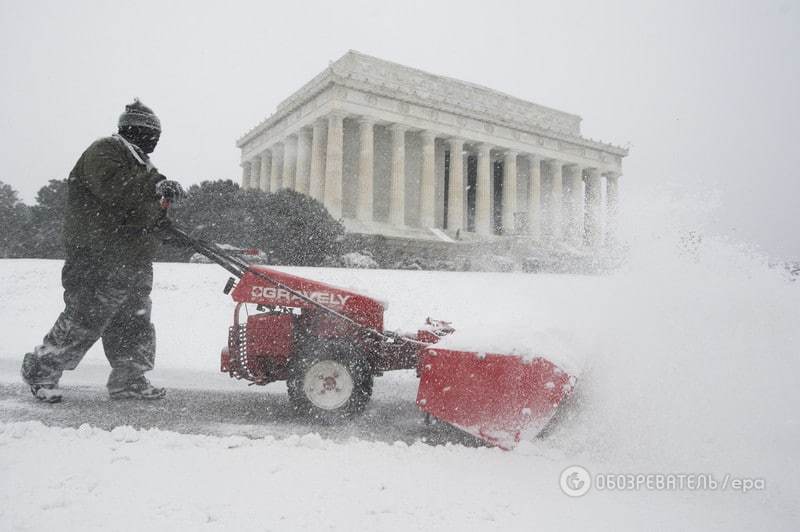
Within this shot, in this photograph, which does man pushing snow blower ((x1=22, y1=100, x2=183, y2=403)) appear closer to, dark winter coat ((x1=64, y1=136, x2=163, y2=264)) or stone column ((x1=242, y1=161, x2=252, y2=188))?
dark winter coat ((x1=64, y1=136, x2=163, y2=264))

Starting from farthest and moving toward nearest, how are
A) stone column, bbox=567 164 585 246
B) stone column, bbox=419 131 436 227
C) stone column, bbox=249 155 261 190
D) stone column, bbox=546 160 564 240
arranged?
stone column, bbox=567 164 585 246 → stone column, bbox=249 155 261 190 → stone column, bbox=546 160 564 240 → stone column, bbox=419 131 436 227

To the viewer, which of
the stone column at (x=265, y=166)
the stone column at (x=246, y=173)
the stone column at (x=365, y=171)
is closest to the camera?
the stone column at (x=365, y=171)

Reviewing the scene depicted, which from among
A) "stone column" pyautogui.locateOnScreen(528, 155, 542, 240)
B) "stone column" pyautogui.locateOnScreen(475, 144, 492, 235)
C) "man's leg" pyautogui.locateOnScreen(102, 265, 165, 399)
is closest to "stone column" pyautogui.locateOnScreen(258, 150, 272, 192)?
"stone column" pyautogui.locateOnScreen(475, 144, 492, 235)

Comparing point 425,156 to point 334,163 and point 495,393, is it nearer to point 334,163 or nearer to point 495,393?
point 334,163

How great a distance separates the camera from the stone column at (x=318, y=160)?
3344 centimetres

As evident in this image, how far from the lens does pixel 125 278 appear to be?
4.29 m

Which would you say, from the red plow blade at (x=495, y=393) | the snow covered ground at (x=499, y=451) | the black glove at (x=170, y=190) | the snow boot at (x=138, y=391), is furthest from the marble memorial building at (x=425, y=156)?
the red plow blade at (x=495, y=393)

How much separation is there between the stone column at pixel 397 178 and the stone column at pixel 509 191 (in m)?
10.1

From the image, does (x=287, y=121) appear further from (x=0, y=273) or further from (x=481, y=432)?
(x=481, y=432)

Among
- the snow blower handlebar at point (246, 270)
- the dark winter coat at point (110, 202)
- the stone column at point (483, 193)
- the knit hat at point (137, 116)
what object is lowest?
the snow blower handlebar at point (246, 270)

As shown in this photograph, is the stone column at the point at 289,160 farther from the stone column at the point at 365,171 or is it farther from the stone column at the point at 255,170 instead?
the stone column at the point at 255,170

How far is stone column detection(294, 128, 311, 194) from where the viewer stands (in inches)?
1394

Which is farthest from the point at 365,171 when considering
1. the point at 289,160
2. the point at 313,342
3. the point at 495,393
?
the point at 495,393

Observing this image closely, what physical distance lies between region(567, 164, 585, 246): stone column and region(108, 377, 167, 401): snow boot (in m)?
42.6
